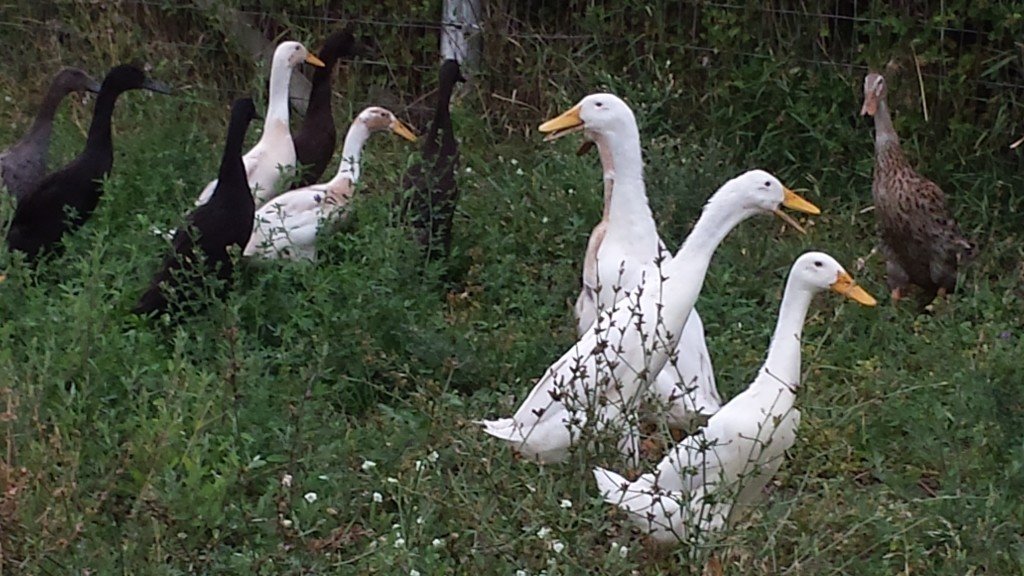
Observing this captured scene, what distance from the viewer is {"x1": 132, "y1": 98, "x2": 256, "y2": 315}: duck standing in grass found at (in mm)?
5379

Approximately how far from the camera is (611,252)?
17.6 ft

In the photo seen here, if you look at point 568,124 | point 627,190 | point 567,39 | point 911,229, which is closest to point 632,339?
point 627,190

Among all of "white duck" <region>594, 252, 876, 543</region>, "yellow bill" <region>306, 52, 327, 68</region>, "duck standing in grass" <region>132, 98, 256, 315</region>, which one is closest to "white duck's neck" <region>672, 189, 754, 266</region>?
"white duck" <region>594, 252, 876, 543</region>

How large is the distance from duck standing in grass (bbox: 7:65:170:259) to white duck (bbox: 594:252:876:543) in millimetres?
2576

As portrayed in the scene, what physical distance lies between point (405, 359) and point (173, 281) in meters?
0.85

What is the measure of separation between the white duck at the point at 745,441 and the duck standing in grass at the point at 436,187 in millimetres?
1635

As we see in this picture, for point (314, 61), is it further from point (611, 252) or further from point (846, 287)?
point (846, 287)

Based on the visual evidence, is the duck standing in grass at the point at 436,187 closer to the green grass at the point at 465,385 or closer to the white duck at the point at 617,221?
the green grass at the point at 465,385

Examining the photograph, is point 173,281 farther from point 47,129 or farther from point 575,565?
point 575,565

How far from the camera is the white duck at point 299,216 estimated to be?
581 cm

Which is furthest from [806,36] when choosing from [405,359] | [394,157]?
[405,359]

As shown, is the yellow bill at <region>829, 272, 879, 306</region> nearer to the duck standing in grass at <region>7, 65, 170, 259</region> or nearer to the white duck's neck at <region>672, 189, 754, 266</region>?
the white duck's neck at <region>672, 189, 754, 266</region>

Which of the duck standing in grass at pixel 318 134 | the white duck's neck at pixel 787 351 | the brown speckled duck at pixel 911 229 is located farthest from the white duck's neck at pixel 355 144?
the white duck's neck at pixel 787 351

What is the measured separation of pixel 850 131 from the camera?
727cm
